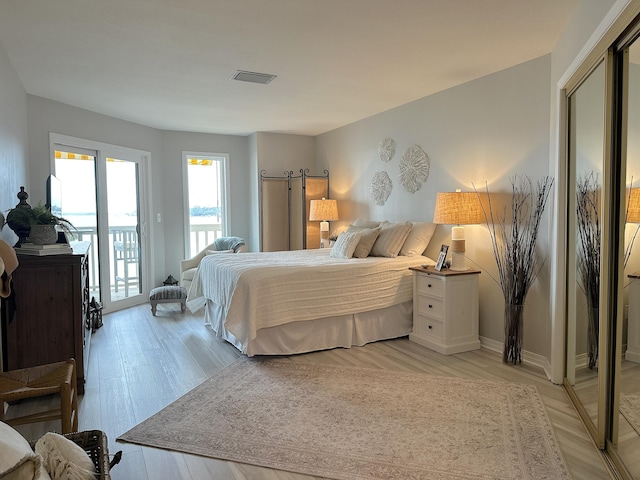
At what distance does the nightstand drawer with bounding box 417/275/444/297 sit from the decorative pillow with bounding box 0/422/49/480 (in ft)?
10.7

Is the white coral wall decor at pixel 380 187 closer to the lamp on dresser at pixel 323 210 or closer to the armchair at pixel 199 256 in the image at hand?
the lamp on dresser at pixel 323 210

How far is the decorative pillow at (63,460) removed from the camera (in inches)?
49.9

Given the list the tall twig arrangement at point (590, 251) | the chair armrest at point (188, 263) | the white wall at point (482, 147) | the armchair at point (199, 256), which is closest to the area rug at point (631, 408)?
the tall twig arrangement at point (590, 251)

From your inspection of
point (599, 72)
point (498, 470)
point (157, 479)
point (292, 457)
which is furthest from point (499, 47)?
point (157, 479)

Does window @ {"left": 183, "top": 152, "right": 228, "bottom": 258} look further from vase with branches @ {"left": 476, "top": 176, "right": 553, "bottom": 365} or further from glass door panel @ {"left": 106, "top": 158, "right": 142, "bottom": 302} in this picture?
vase with branches @ {"left": 476, "top": 176, "right": 553, "bottom": 365}

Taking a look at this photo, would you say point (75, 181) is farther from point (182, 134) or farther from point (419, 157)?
point (419, 157)

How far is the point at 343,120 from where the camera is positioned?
19.3 feet

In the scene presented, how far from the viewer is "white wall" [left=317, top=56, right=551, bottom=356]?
11.7 feet

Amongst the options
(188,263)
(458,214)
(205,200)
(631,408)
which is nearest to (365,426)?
(631,408)

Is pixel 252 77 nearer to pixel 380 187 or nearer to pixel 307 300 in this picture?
pixel 307 300

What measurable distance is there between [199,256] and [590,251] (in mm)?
4923

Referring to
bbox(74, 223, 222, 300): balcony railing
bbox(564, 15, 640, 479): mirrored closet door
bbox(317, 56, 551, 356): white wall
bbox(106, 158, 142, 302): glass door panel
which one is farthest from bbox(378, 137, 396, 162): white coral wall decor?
bbox(106, 158, 142, 302): glass door panel

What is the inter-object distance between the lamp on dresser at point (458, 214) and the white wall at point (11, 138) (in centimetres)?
336

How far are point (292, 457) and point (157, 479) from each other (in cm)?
63
